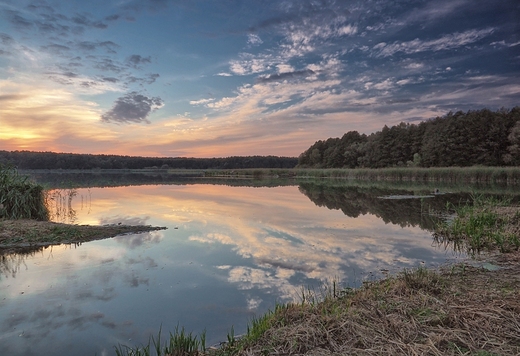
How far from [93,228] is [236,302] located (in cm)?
616

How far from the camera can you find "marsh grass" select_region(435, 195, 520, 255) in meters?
7.05

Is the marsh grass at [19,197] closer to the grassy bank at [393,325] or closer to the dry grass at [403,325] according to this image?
the grassy bank at [393,325]

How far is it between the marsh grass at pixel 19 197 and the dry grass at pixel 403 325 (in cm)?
957

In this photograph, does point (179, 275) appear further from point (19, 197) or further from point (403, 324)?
point (19, 197)

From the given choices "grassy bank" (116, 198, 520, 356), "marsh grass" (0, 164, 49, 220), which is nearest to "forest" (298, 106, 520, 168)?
Answer: "grassy bank" (116, 198, 520, 356)

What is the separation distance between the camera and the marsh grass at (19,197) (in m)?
9.57

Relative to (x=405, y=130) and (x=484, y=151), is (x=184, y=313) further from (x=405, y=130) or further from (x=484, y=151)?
(x=405, y=130)

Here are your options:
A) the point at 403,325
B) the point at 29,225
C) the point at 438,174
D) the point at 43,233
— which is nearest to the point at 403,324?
the point at 403,325

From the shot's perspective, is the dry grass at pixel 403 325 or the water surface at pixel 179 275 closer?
the dry grass at pixel 403 325

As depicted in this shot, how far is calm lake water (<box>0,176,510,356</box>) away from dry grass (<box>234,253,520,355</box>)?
949 mm

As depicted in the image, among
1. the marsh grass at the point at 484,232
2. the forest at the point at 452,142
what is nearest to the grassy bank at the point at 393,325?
the marsh grass at the point at 484,232

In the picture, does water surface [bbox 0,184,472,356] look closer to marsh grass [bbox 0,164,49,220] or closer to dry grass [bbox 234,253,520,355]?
dry grass [bbox 234,253,520,355]

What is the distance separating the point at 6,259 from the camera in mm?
6492

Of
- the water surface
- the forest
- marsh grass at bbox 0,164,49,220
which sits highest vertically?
the forest
